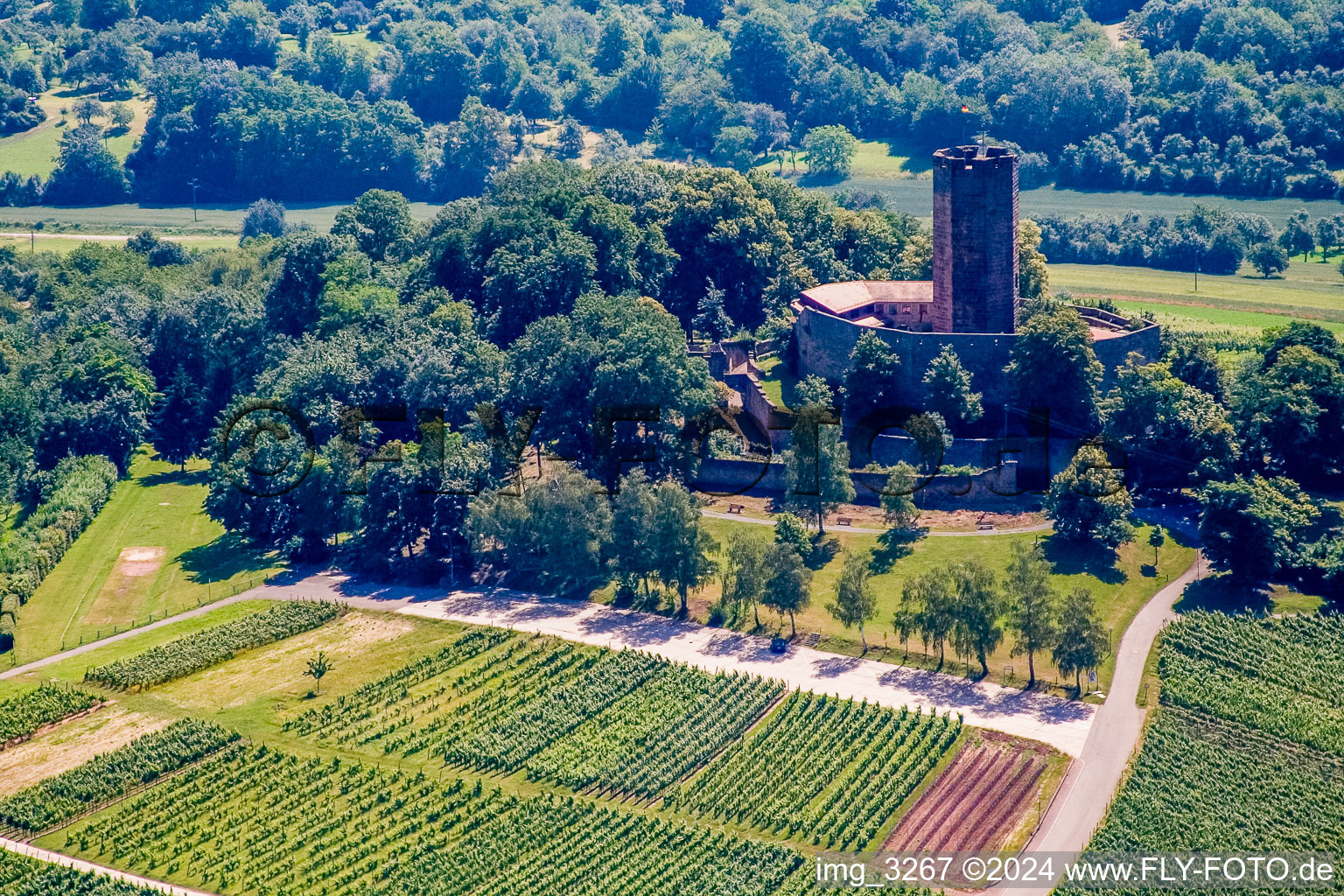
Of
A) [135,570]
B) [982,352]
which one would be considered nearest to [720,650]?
[982,352]

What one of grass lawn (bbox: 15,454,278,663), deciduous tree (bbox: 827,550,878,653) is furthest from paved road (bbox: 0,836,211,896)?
deciduous tree (bbox: 827,550,878,653)

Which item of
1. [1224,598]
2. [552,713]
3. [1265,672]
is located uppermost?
[1224,598]

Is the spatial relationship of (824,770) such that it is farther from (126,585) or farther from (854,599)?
(126,585)

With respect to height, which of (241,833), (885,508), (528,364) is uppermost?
(528,364)

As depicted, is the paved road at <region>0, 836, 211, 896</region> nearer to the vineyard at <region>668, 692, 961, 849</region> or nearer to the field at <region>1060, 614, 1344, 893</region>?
the vineyard at <region>668, 692, 961, 849</region>

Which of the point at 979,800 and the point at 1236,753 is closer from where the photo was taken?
the point at 979,800

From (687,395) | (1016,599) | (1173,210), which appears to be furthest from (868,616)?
(1173,210)

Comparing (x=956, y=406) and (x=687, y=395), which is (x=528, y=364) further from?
(x=956, y=406)
